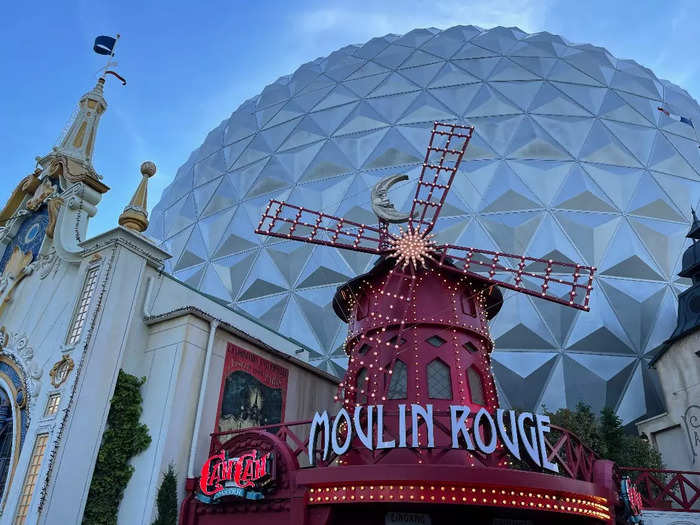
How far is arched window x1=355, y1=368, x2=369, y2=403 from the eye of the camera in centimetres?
1523

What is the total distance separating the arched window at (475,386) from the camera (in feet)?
49.3

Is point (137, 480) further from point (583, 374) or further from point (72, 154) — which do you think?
point (583, 374)

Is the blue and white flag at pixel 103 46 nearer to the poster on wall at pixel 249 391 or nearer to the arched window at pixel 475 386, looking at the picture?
the poster on wall at pixel 249 391

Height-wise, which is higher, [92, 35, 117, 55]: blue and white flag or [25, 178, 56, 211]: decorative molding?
[92, 35, 117, 55]: blue and white flag

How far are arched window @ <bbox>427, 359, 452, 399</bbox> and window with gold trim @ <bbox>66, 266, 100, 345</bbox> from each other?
31.4ft

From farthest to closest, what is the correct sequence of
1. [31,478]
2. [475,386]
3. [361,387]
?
[361,387]
[475,386]
[31,478]

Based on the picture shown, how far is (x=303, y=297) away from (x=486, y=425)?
14.8 metres

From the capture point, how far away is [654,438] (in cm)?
2030

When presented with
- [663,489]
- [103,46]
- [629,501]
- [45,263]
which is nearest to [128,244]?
[45,263]

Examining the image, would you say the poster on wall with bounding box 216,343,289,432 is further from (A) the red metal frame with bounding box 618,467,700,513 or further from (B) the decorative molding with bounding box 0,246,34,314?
(A) the red metal frame with bounding box 618,467,700,513

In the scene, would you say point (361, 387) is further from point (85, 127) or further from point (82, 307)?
point (85, 127)

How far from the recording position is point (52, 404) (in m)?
15.5

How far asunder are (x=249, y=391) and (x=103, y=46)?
55.2 ft

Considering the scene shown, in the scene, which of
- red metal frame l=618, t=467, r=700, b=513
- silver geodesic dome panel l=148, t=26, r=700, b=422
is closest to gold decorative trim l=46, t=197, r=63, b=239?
silver geodesic dome panel l=148, t=26, r=700, b=422
